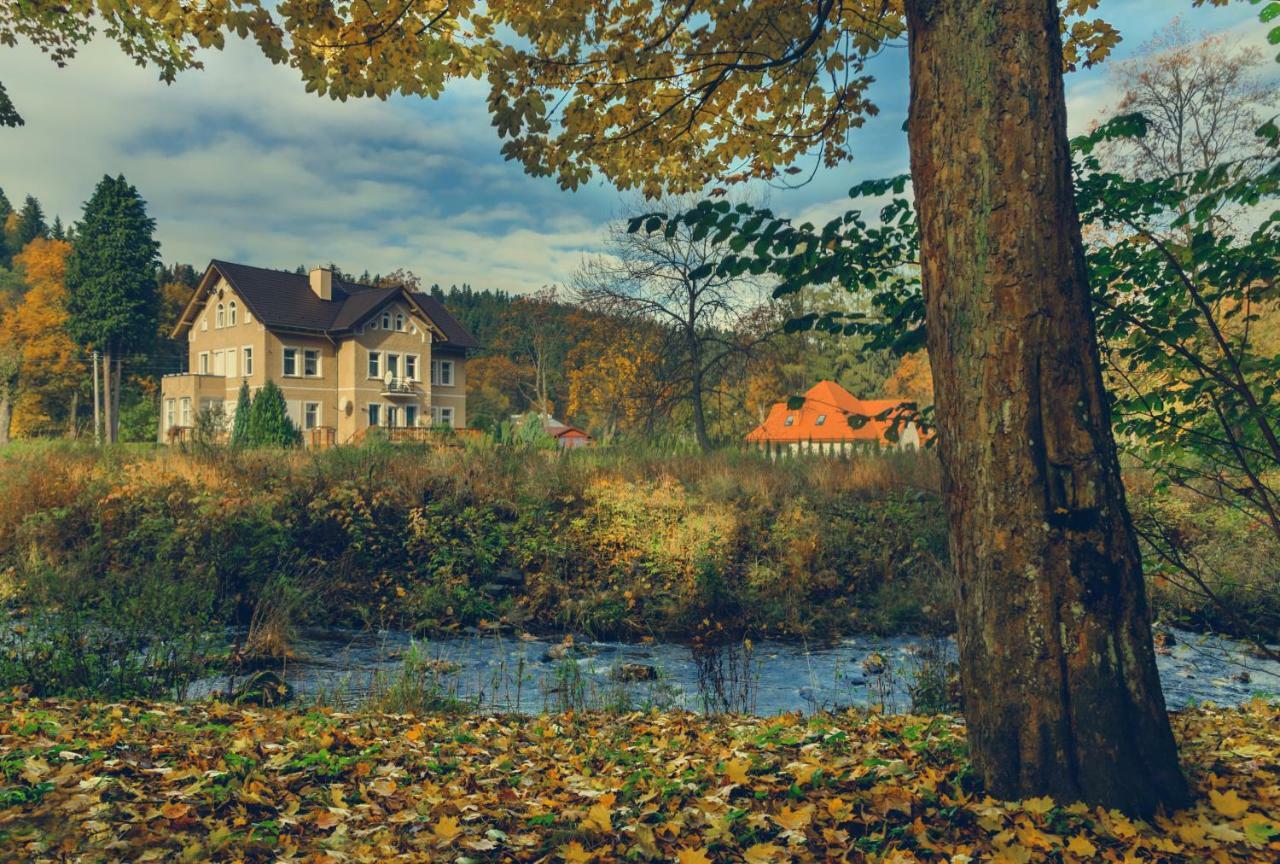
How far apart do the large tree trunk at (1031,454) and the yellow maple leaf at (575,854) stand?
1.50 meters

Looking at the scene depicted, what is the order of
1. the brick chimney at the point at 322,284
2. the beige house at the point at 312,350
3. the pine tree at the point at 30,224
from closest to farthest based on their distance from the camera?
the beige house at the point at 312,350 → the brick chimney at the point at 322,284 → the pine tree at the point at 30,224

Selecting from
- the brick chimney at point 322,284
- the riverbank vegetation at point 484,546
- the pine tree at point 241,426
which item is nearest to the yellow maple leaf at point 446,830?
the riverbank vegetation at point 484,546

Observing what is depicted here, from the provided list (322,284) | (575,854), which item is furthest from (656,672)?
(322,284)

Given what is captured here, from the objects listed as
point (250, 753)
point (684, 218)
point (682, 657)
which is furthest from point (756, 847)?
point (682, 657)

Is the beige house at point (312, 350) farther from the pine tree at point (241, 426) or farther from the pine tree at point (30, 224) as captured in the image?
the pine tree at point (30, 224)

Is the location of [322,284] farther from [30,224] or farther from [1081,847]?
[30,224]

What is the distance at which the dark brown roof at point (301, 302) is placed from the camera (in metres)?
36.4

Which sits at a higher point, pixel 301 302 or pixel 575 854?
pixel 301 302

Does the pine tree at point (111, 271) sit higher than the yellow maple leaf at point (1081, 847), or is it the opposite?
the pine tree at point (111, 271)

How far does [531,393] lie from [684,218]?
5993 centimetres

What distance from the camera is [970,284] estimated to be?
2850 millimetres

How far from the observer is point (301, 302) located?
3847 cm

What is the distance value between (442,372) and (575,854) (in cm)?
4066

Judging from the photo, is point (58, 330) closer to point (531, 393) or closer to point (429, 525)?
point (531, 393)
